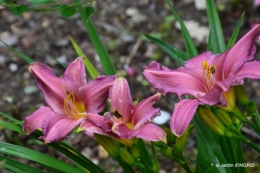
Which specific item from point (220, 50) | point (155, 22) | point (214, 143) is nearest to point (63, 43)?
point (155, 22)

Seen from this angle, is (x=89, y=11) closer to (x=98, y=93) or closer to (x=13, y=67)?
(x=98, y=93)

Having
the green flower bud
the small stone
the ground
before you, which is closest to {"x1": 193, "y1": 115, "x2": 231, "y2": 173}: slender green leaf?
the green flower bud

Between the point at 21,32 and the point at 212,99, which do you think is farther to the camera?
the point at 21,32

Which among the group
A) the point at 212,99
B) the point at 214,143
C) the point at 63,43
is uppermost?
the point at 63,43

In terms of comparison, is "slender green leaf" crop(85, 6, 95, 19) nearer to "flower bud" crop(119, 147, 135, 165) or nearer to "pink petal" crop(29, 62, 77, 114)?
"pink petal" crop(29, 62, 77, 114)

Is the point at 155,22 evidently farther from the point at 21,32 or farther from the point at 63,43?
the point at 21,32
